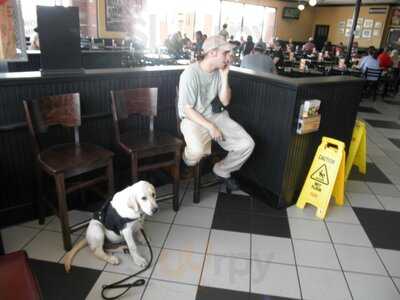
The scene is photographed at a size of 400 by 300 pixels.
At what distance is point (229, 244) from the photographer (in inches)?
86.9

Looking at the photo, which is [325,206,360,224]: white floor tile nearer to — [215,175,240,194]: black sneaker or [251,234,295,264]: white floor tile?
[251,234,295,264]: white floor tile

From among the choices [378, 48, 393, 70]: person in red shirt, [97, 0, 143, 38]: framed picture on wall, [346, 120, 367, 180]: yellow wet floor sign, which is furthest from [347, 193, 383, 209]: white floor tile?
[97, 0, 143, 38]: framed picture on wall

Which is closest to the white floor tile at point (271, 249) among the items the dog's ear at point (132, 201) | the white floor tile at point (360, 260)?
the white floor tile at point (360, 260)

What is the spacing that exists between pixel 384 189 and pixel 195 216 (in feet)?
6.39

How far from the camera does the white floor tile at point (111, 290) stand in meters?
1.73

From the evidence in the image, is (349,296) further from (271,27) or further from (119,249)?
(271,27)

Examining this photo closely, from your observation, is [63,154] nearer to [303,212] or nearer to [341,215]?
[303,212]

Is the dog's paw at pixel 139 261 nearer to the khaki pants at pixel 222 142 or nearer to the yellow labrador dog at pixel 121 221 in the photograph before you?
the yellow labrador dog at pixel 121 221

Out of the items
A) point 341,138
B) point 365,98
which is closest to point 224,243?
point 341,138

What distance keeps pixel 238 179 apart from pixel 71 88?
1651mm

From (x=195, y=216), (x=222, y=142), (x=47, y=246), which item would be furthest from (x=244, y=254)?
(x=47, y=246)

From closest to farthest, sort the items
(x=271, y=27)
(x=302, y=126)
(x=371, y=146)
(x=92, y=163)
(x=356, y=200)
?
(x=92, y=163)
(x=302, y=126)
(x=356, y=200)
(x=371, y=146)
(x=271, y=27)

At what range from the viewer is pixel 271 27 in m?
14.4

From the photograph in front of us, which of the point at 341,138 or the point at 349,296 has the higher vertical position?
the point at 341,138
